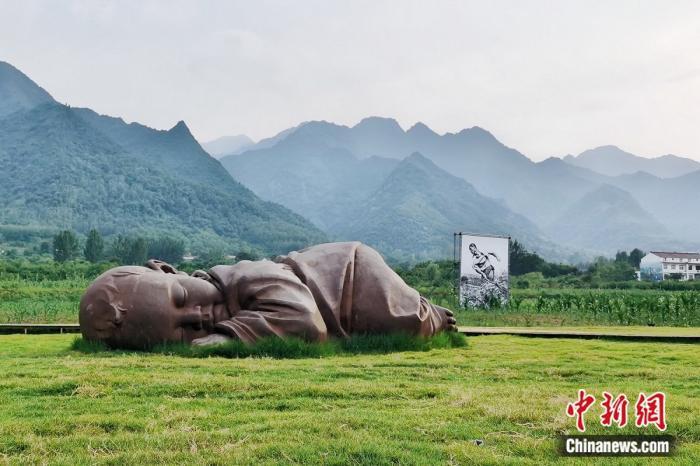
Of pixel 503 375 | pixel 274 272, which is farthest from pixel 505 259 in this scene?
pixel 503 375

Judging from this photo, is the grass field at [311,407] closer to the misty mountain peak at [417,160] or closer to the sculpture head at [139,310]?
the sculpture head at [139,310]

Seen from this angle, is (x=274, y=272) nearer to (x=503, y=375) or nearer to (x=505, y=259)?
(x=503, y=375)

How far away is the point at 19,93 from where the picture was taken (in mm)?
190500

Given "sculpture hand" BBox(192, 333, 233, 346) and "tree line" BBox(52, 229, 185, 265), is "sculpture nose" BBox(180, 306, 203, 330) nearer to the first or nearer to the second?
"sculpture hand" BBox(192, 333, 233, 346)

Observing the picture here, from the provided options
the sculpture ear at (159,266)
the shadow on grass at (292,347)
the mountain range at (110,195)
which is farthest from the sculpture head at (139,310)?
the mountain range at (110,195)

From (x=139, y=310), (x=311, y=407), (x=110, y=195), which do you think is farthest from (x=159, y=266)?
(x=110, y=195)

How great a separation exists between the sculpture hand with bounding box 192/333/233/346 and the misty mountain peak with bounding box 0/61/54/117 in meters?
189

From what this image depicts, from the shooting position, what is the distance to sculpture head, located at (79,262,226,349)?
946 cm

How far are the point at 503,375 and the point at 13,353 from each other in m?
6.73

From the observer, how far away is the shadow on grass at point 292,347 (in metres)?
9.34

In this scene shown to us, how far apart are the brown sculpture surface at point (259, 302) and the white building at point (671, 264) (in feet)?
211

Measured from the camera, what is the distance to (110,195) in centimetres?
12131

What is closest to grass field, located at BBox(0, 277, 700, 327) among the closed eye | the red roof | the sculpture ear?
the sculpture ear

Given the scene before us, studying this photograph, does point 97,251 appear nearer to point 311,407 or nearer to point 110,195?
point 110,195
